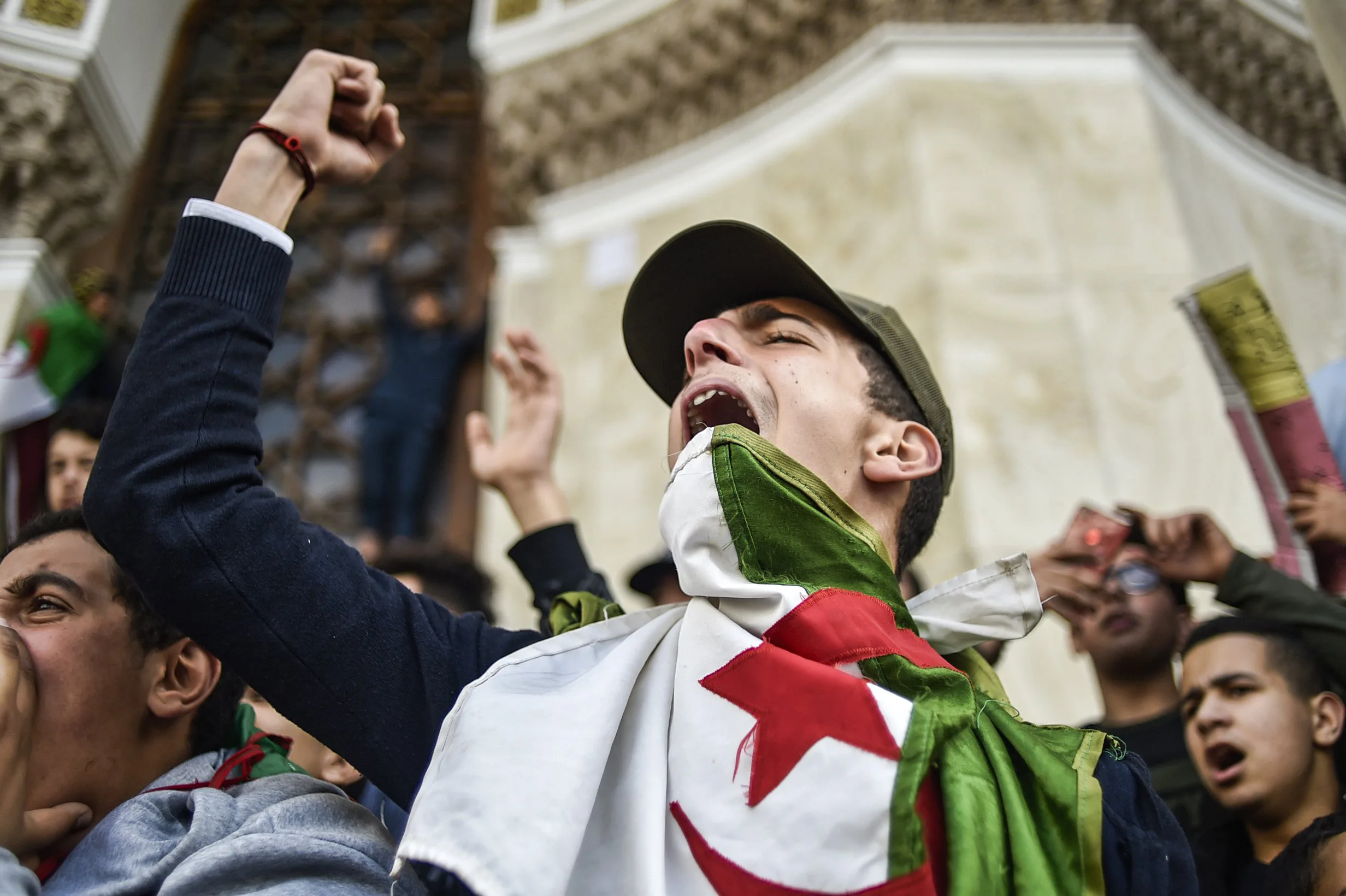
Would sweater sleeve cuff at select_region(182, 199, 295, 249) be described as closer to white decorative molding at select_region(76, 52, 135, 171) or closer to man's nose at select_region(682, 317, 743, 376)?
man's nose at select_region(682, 317, 743, 376)

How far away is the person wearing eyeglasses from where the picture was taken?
6.49 feet

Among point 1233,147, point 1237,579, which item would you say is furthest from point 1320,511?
point 1233,147

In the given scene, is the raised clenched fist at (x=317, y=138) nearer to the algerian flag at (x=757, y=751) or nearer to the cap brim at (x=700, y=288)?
the cap brim at (x=700, y=288)

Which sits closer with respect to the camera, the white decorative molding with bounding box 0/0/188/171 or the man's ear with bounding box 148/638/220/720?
the man's ear with bounding box 148/638/220/720

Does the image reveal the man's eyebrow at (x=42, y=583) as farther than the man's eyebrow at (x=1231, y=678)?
No

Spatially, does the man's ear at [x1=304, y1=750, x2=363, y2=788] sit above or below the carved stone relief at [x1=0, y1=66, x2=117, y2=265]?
below

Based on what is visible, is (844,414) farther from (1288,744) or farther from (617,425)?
(617,425)

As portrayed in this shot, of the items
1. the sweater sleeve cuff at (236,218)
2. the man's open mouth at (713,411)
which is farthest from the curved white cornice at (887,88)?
the sweater sleeve cuff at (236,218)

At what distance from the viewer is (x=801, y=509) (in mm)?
1087

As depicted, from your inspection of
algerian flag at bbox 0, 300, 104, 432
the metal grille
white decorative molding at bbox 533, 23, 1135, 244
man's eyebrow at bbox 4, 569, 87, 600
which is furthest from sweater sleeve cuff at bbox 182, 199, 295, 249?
the metal grille

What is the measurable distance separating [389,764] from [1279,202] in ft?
12.5

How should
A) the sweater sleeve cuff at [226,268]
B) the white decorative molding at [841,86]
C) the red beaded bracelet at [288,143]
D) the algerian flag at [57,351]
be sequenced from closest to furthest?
1. the sweater sleeve cuff at [226,268]
2. the red beaded bracelet at [288,143]
3. the algerian flag at [57,351]
4. the white decorative molding at [841,86]

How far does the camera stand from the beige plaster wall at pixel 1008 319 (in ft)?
9.21

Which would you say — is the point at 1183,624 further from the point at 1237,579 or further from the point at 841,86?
the point at 841,86
